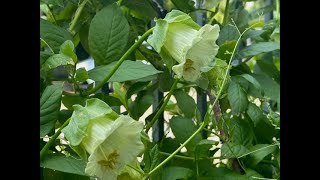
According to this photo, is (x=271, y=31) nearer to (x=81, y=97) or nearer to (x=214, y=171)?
(x=214, y=171)

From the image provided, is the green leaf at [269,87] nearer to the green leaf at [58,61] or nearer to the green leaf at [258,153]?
the green leaf at [258,153]

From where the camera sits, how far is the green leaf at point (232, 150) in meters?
0.75

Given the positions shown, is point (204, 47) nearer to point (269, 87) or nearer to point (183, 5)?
point (183, 5)

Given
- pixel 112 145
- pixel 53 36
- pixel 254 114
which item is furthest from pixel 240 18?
pixel 112 145

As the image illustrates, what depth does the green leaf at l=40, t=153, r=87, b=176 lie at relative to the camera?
51 centimetres

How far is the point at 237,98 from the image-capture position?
2.55 feet

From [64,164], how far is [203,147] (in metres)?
0.26

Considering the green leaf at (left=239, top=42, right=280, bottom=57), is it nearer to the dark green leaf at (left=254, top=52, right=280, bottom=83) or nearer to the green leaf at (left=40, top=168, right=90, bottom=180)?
the dark green leaf at (left=254, top=52, right=280, bottom=83)

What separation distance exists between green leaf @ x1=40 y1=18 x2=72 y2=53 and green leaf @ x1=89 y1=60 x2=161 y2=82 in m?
0.05

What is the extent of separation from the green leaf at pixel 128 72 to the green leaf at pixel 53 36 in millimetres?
51

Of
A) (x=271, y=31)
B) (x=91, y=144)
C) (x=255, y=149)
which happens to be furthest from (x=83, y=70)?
(x=271, y=31)

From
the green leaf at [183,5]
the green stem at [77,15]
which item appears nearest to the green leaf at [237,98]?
the green leaf at [183,5]

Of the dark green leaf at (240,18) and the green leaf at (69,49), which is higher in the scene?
the green leaf at (69,49)

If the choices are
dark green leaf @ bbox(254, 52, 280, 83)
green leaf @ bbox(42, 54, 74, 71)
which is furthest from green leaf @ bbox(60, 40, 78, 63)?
dark green leaf @ bbox(254, 52, 280, 83)
